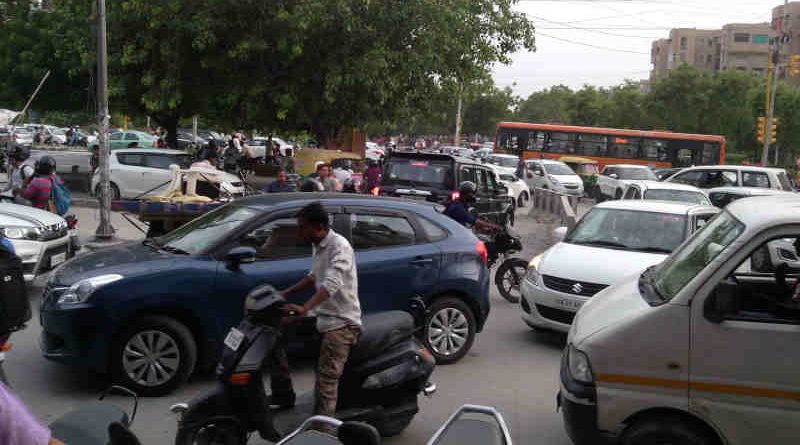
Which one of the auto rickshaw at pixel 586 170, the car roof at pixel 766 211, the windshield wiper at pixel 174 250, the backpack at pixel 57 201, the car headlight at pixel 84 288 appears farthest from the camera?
the auto rickshaw at pixel 586 170

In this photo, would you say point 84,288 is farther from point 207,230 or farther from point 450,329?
point 450,329

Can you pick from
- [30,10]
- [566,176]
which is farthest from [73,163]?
[566,176]

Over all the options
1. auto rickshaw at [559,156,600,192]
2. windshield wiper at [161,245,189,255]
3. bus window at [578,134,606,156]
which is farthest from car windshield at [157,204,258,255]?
bus window at [578,134,606,156]

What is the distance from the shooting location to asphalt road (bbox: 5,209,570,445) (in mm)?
6066

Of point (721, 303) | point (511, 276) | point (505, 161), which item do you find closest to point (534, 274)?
point (511, 276)

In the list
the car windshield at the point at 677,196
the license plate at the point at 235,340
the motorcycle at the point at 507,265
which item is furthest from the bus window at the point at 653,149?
the license plate at the point at 235,340

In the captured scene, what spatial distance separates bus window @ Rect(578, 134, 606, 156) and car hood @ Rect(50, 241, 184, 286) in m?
37.5

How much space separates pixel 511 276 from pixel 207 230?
5385 millimetres

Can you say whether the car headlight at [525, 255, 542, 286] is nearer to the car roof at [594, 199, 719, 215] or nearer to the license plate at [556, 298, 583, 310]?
the license plate at [556, 298, 583, 310]

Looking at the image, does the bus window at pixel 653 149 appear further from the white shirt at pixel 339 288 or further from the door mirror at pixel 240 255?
the white shirt at pixel 339 288

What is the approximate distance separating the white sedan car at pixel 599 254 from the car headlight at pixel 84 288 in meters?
4.47

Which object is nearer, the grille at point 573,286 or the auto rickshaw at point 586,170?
the grille at point 573,286

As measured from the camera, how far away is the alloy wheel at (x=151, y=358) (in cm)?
644

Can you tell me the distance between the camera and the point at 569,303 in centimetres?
841
